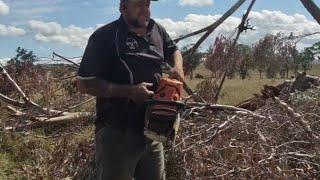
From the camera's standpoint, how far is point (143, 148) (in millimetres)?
3592

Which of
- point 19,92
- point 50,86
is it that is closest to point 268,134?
point 50,86

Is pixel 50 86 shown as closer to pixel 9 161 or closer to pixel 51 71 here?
pixel 51 71

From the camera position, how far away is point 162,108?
3350mm

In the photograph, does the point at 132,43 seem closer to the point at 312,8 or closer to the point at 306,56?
the point at 312,8

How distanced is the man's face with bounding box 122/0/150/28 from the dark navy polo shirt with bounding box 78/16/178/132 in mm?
58

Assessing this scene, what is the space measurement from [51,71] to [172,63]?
4.73 metres

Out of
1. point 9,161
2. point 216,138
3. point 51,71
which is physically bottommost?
point 9,161

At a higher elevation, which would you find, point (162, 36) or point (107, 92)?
point (162, 36)

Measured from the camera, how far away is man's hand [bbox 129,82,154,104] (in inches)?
132

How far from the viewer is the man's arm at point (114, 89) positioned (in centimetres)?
333

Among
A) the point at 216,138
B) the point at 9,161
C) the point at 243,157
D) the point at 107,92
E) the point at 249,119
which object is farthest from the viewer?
the point at 9,161

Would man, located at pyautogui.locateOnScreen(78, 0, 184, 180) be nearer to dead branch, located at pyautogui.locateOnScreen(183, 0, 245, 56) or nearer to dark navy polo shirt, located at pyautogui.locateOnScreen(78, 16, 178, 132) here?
dark navy polo shirt, located at pyautogui.locateOnScreen(78, 16, 178, 132)

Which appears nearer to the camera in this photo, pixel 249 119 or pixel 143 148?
pixel 143 148

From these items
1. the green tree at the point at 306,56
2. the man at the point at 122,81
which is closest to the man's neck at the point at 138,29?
the man at the point at 122,81
